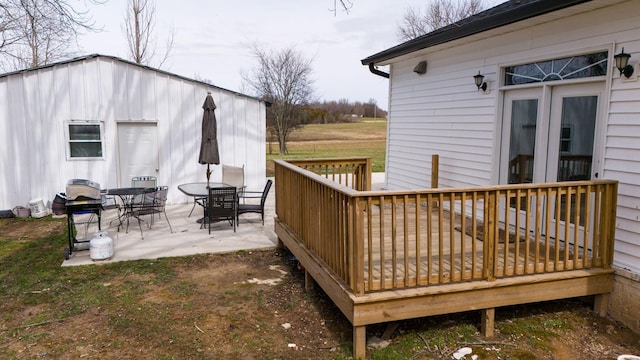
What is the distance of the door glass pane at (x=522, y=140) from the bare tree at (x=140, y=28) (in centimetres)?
1577

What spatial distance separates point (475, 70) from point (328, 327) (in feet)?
13.4

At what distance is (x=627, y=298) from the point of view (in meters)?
3.89

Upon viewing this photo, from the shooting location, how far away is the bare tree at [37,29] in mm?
5488

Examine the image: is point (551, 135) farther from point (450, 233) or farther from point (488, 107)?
point (450, 233)

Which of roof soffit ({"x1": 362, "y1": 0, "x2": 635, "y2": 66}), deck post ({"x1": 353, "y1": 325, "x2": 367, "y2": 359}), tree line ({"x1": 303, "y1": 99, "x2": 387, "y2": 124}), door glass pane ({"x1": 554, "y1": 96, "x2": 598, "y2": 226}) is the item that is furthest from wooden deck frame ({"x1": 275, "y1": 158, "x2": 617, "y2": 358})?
tree line ({"x1": 303, "y1": 99, "x2": 387, "y2": 124})

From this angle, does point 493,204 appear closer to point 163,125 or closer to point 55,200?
point 163,125

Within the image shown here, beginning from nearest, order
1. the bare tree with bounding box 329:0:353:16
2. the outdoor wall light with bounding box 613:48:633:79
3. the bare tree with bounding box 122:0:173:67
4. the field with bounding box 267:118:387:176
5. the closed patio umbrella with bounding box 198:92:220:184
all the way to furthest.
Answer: the outdoor wall light with bounding box 613:48:633:79
the bare tree with bounding box 329:0:353:16
the closed patio umbrella with bounding box 198:92:220:184
the bare tree with bounding box 122:0:173:67
the field with bounding box 267:118:387:176

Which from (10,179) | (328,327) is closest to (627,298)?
(328,327)

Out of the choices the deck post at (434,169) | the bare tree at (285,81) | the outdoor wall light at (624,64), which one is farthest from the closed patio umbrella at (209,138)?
the bare tree at (285,81)

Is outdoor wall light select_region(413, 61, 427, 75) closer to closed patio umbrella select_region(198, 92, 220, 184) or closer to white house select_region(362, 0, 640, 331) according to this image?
white house select_region(362, 0, 640, 331)

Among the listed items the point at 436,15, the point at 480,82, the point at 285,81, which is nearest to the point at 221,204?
the point at 480,82

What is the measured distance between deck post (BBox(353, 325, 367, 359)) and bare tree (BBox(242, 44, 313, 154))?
21.9 meters

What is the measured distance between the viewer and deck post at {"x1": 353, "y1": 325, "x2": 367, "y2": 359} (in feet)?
11.2

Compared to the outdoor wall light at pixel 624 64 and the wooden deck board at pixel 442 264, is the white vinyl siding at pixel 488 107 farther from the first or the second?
the wooden deck board at pixel 442 264
